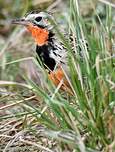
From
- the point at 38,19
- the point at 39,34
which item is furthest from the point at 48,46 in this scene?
the point at 38,19

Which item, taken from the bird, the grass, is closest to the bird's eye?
Answer: the bird

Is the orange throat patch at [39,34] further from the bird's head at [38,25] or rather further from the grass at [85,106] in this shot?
the grass at [85,106]

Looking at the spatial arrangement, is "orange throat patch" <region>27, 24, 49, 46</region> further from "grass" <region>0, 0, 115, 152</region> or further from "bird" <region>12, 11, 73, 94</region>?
"grass" <region>0, 0, 115, 152</region>

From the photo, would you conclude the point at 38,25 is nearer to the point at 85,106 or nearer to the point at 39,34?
the point at 39,34

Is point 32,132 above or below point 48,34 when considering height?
below

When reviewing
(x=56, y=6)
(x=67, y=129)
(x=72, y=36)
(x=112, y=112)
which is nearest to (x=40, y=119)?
(x=67, y=129)

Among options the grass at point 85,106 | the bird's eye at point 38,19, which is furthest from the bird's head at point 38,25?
the grass at point 85,106

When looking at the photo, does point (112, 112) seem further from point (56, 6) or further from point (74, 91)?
point (56, 6)
